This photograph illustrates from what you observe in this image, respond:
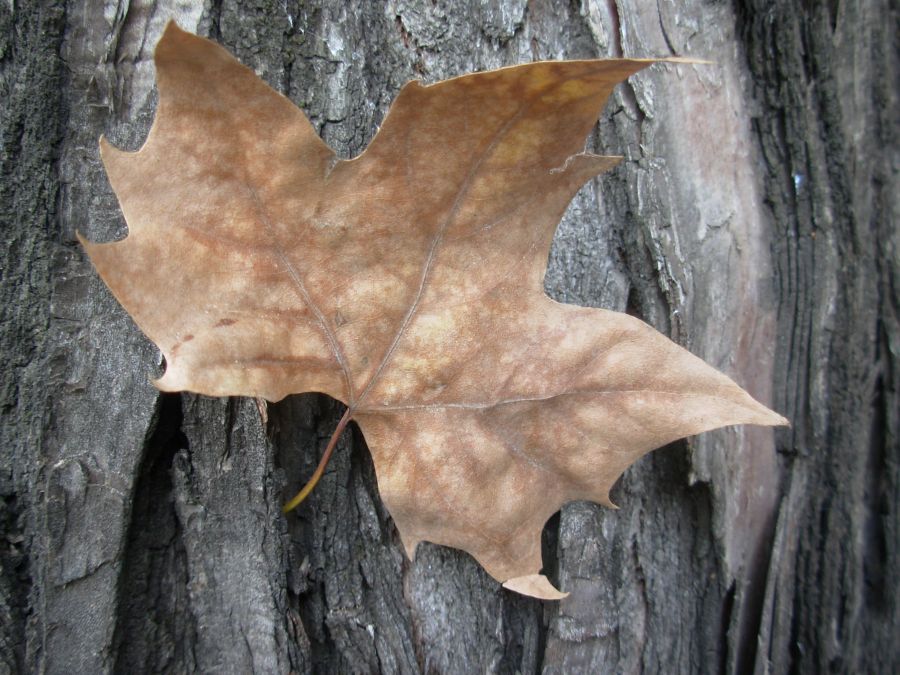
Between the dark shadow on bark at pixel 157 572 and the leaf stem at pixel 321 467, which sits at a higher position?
the leaf stem at pixel 321 467

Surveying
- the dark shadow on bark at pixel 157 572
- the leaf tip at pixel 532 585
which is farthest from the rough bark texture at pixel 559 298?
the leaf tip at pixel 532 585

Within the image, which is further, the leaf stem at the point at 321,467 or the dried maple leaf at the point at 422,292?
the leaf stem at the point at 321,467

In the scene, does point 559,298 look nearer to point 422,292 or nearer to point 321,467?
point 422,292

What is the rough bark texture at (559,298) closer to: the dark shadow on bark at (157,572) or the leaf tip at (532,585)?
the dark shadow on bark at (157,572)

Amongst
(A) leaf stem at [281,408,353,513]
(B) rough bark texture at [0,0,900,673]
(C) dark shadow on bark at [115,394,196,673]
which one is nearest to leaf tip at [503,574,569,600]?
(B) rough bark texture at [0,0,900,673]

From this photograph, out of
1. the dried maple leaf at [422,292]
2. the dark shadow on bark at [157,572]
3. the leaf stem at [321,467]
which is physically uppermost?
the dried maple leaf at [422,292]

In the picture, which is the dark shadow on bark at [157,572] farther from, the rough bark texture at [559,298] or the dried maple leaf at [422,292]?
the dried maple leaf at [422,292]

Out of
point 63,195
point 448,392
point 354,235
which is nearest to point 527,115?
point 354,235

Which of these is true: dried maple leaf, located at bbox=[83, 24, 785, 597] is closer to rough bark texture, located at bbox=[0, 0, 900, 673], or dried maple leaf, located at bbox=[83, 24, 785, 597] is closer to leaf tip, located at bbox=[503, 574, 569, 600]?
leaf tip, located at bbox=[503, 574, 569, 600]
